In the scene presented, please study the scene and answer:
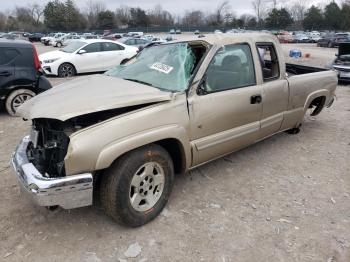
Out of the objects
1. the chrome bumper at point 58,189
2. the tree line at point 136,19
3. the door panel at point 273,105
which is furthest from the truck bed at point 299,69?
the tree line at point 136,19

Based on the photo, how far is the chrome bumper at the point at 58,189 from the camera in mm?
2912

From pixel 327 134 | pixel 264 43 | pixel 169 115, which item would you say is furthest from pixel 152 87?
pixel 327 134

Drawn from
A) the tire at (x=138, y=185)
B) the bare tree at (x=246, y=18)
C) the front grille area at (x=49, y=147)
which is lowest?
the tire at (x=138, y=185)

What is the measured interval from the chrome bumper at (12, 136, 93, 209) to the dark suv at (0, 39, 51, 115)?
5.13 meters

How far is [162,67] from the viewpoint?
13.5ft

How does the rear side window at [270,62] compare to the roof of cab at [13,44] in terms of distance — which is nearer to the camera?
the rear side window at [270,62]

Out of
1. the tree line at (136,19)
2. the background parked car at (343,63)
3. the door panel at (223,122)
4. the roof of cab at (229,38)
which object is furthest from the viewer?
the tree line at (136,19)

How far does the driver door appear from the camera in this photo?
3849 mm

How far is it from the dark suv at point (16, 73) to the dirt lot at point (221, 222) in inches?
121

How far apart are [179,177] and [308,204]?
1569mm

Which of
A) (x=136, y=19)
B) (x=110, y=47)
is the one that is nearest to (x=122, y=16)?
(x=136, y=19)

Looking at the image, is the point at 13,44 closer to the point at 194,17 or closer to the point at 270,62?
the point at 270,62

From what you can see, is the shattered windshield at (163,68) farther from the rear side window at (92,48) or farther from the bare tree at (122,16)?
the bare tree at (122,16)

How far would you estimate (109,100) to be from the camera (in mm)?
3342
